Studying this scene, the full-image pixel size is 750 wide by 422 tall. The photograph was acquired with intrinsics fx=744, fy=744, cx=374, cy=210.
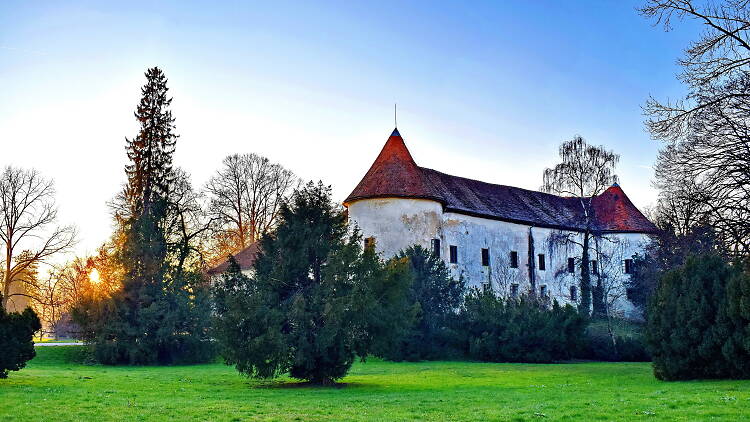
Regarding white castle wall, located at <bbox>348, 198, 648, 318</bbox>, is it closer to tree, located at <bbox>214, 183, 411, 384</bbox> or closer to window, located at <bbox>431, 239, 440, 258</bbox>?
window, located at <bbox>431, 239, 440, 258</bbox>

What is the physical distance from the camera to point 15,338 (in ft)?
63.0

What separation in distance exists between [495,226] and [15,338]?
32.4 m

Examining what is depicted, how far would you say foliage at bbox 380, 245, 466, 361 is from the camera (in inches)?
1257

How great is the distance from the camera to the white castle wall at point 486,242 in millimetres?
40969

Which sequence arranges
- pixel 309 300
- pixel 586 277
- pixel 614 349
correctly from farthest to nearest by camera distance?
pixel 586 277, pixel 614 349, pixel 309 300

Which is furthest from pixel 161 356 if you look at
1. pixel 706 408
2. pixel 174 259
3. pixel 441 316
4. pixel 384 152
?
pixel 706 408

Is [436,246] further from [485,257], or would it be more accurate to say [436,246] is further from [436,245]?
[485,257]

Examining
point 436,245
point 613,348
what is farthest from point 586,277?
point 613,348

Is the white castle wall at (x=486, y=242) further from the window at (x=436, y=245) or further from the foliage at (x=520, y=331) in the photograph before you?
the foliage at (x=520, y=331)

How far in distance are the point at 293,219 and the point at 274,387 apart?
14.5ft

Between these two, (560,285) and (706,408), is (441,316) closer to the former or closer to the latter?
(560,285)

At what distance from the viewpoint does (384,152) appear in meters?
43.4

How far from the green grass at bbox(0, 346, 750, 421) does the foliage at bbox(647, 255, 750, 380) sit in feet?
2.51

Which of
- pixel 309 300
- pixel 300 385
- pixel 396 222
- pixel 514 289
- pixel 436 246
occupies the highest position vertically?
pixel 396 222
